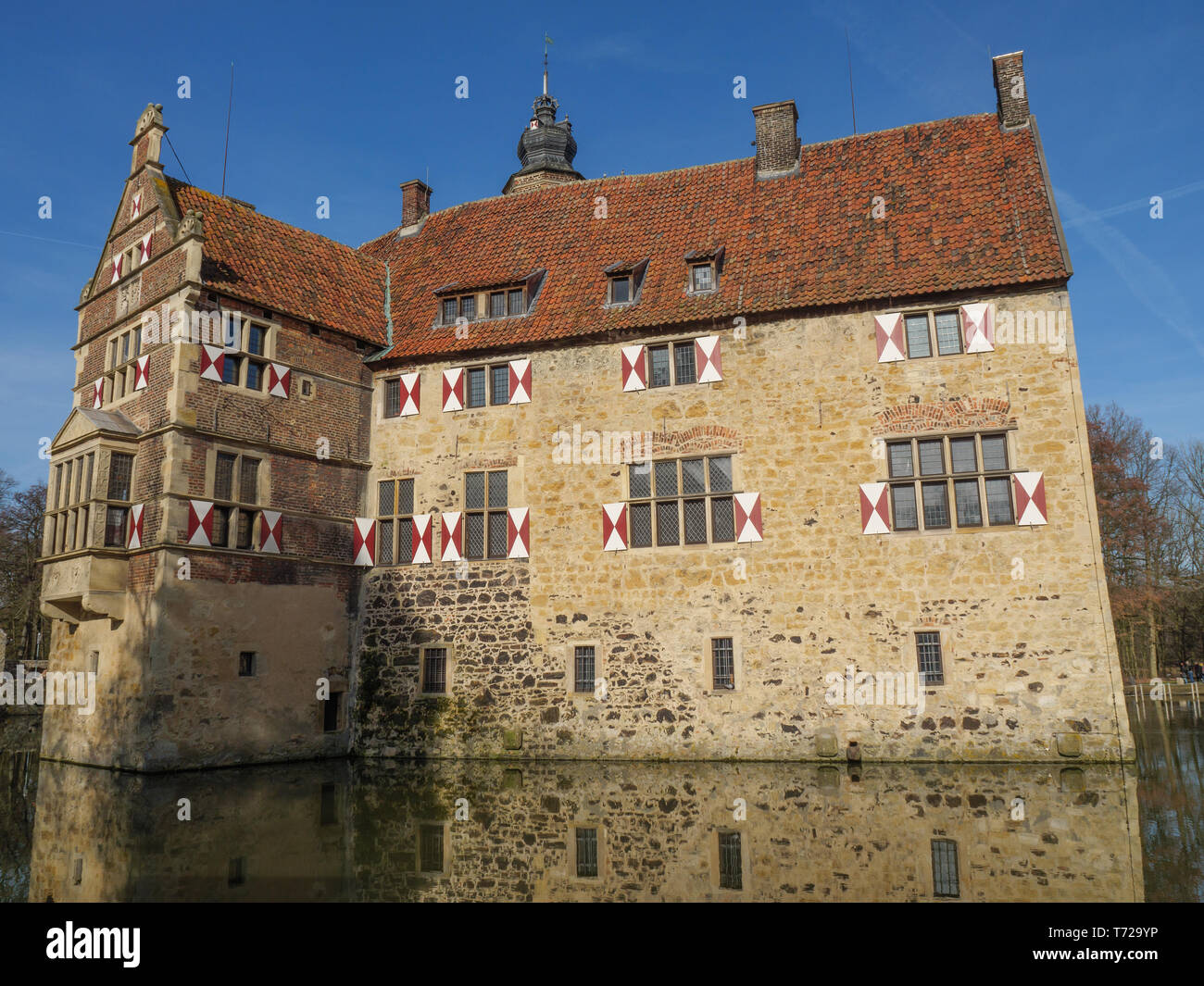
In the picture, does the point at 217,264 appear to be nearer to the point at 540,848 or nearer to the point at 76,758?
the point at 76,758

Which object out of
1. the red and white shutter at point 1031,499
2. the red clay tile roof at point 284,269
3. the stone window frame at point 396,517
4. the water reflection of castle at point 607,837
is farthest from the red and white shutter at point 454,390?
the red and white shutter at point 1031,499

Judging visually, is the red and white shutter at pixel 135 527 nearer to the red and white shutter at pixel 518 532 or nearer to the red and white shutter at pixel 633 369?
the red and white shutter at pixel 518 532

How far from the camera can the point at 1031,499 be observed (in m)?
13.6

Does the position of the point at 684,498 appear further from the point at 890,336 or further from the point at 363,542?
the point at 363,542

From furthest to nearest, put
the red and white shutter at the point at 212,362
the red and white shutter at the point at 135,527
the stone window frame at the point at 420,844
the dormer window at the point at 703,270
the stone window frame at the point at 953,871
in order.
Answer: the dormer window at the point at 703,270
the red and white shutter at the point at 212,362
the red and white shutter at the point at 135,527
the stone window frame at the point at 420,844
the stone window frame at the point at 953,871

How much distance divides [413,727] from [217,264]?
8970 millimetres

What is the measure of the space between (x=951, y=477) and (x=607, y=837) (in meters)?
8.57

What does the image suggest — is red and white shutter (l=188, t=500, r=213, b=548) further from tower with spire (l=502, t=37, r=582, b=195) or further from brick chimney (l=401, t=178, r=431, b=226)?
tower with spire (l=502, t=37, r=582, b=195)

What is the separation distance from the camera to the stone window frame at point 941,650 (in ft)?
44.6

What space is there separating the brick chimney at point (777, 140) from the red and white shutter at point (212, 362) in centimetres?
1095

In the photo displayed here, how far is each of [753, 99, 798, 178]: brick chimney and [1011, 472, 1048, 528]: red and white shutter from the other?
813 centimetres

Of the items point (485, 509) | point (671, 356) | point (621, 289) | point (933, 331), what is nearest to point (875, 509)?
point (933, 331)

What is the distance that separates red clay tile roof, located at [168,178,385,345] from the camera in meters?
16.1
